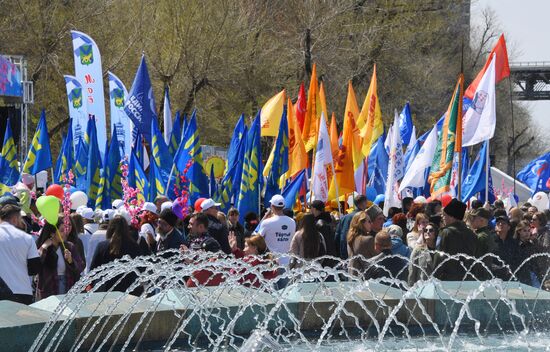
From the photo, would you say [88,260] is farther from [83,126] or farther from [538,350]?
[83,126]

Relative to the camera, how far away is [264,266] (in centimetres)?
1041

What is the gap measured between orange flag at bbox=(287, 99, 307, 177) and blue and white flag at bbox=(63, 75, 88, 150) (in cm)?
441

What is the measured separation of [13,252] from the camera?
28.7ft

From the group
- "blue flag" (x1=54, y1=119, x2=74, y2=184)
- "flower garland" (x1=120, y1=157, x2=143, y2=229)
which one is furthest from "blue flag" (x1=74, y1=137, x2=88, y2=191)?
"flower garland" (x1=120, y1=157, x2=143, y2=229)

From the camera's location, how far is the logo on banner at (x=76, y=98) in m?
23.4

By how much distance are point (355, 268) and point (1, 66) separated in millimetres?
18667

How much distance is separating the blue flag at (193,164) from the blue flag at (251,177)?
610 millimetres

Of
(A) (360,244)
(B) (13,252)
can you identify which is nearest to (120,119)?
(A) (360,244)

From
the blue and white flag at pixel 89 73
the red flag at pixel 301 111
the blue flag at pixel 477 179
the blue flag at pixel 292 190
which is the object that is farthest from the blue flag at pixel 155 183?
the blue flag at pixel 477 179

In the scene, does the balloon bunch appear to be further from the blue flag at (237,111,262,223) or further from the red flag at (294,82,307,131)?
the red flag at (294,82,307,131)

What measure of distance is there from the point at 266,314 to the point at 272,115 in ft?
41.4

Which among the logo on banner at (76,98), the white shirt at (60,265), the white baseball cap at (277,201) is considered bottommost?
the white shirt at (60,265)

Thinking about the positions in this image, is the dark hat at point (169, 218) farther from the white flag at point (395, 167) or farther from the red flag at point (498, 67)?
the white flag at point (395, 167)

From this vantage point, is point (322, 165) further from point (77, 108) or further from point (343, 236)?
point (77, 108)
